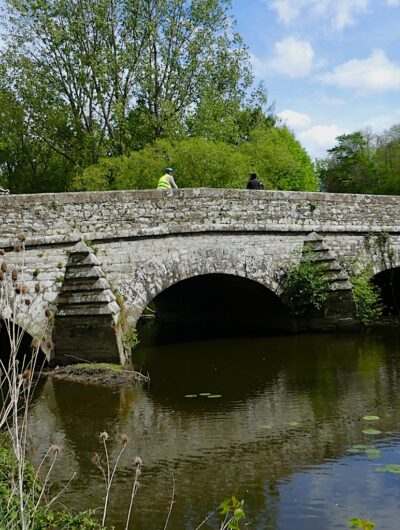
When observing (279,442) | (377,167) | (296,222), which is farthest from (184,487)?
(377,167)

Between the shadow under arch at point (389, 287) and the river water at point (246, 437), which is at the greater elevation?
the shadow under arch at point (389, 287)

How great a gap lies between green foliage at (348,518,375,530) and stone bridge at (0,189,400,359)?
498 cm

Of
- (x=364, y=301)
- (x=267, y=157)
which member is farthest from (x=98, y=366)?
(x=267, y=157)

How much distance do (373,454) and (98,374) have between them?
4.94m

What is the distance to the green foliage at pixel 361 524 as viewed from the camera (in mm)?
3980

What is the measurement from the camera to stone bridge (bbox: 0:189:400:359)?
34.4 ft

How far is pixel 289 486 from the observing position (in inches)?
219

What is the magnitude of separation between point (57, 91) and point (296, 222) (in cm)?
1044

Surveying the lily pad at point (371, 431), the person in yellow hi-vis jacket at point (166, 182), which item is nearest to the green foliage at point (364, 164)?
the person in yellow hi-vis jacket at point (166, 182)

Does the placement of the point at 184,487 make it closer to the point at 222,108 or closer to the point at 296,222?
the point at 296,222

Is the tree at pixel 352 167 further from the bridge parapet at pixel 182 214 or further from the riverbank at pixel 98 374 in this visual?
the riverbank at pixel 98 374

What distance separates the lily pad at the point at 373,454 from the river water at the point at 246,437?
19 mm

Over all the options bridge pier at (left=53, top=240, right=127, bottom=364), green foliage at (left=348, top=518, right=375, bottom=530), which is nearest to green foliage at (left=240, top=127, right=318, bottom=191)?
bridge pier at (left=53, top=240, right=127, bottom=364)

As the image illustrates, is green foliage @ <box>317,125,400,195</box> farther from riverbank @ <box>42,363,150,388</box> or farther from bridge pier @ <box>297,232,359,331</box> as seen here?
riverbank @ <box>42,363,150,388</box>
